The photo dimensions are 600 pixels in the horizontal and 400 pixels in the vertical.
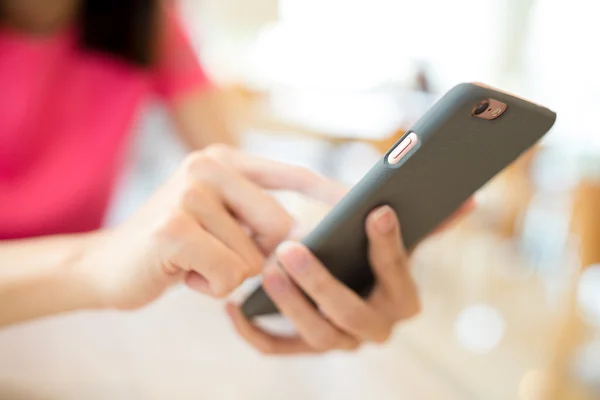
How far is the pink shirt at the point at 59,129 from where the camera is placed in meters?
0.62

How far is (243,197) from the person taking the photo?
38 centimetres

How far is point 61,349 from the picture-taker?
0.49 m

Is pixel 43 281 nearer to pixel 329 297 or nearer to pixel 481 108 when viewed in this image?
pixel 329 297

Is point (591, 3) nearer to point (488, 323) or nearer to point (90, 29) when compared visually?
point (488, 323)

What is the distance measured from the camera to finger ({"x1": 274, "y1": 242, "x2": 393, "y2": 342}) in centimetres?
36

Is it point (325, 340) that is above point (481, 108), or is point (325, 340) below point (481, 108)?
below

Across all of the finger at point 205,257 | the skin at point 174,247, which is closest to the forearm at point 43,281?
the skin at point 174,247

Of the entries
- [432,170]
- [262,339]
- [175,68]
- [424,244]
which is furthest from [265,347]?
[175,68]

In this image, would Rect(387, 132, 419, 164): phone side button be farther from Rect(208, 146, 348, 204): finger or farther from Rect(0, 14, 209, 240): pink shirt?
Rect(0, 14, 209, 240): pink shirt

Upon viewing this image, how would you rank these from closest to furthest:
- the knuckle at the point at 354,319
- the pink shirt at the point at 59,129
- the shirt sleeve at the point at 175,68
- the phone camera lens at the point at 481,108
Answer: the phone camera lens at the point at 481,108
the knuckle at the point at 354,319
the pink shirt at the point at 59,129
the shirt sleeve at the point at 175,68

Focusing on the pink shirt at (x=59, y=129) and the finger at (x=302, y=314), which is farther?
the pink shirt at (x=59, y=129)

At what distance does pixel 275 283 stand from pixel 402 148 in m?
0.14

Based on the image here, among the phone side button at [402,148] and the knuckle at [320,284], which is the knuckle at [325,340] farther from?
the phone side button at [402,148]

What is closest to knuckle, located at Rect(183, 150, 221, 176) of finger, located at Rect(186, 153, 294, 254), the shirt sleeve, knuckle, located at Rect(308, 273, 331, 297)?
finger, located at Rect(186, 153, 294, 254)
